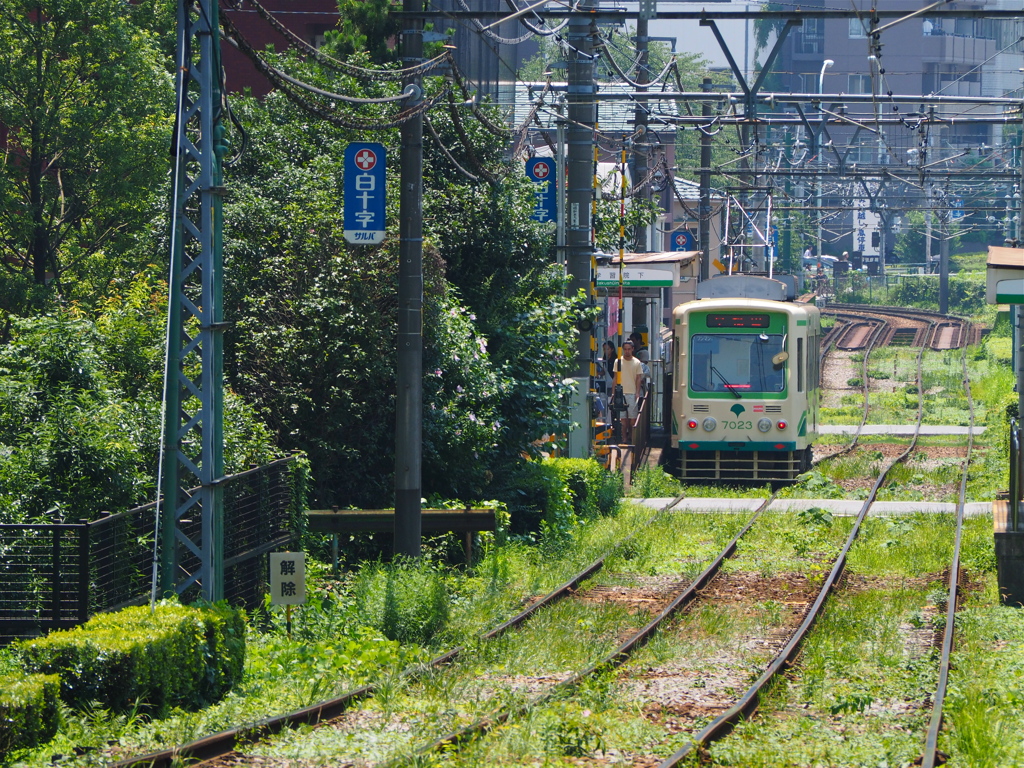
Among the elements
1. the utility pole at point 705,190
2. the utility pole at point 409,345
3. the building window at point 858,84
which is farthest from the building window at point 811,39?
the utility pole at point 409,345

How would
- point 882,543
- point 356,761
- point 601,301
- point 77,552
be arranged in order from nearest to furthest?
1. point 356,761
2. point 77,552
3. point 882,543
4. point 601,301

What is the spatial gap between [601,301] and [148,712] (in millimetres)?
23336

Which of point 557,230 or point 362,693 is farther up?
point 557,230

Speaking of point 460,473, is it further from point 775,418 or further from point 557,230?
point 775,418

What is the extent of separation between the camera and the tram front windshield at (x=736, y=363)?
22.6 meters

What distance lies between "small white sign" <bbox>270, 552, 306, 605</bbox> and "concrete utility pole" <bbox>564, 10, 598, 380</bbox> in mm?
9486

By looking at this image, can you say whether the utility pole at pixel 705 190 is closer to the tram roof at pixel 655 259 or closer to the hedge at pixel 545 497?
the tram roof at pixel 655 259

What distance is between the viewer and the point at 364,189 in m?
13.9

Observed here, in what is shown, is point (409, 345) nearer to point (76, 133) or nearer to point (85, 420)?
point (85, 420)

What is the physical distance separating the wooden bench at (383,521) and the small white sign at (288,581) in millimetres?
2900

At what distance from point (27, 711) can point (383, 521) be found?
6443mm

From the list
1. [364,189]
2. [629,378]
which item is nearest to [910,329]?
[629,378]

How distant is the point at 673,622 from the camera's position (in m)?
12.4

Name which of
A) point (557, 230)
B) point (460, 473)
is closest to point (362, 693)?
Answer: point (460, 473)
